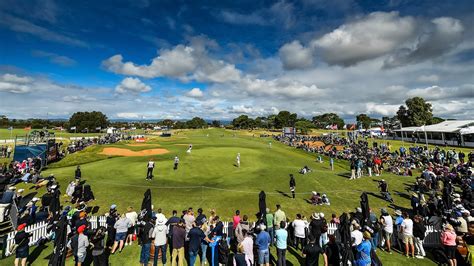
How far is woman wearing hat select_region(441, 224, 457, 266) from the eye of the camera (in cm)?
1005

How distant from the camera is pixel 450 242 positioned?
33.0 ft

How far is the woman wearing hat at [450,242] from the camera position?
33.0 ft

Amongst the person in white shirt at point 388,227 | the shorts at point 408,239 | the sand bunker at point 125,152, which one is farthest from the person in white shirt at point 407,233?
the sand bunker at point 125,152

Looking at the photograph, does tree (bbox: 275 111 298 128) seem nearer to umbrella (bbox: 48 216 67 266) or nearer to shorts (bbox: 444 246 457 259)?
shorts (bbox: 444 246 457 259)

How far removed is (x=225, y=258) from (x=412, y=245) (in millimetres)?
9580

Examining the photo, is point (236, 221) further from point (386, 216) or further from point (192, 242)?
point (386, 216)

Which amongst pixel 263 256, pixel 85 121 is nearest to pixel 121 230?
pixel 263 256

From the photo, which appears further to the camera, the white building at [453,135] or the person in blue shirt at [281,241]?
the white building at [453,135]

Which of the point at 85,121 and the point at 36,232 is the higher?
the point at 85,121

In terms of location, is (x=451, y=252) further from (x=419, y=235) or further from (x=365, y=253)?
(x=365, y=253)

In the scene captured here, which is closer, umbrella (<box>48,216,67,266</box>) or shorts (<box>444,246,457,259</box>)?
umbrella (<box>48,216,67,266</box>)

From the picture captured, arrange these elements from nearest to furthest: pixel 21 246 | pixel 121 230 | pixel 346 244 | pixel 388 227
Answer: pixel 346 244
pixel 21 246
pixel 121 230
pixel 388 227

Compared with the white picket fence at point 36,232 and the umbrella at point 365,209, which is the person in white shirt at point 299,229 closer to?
the umbrella at point 365,209

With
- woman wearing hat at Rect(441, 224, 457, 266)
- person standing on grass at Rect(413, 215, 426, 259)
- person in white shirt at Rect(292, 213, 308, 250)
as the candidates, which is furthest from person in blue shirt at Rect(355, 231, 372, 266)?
person standing on grass at Rect(413, 215, 426, 259)
